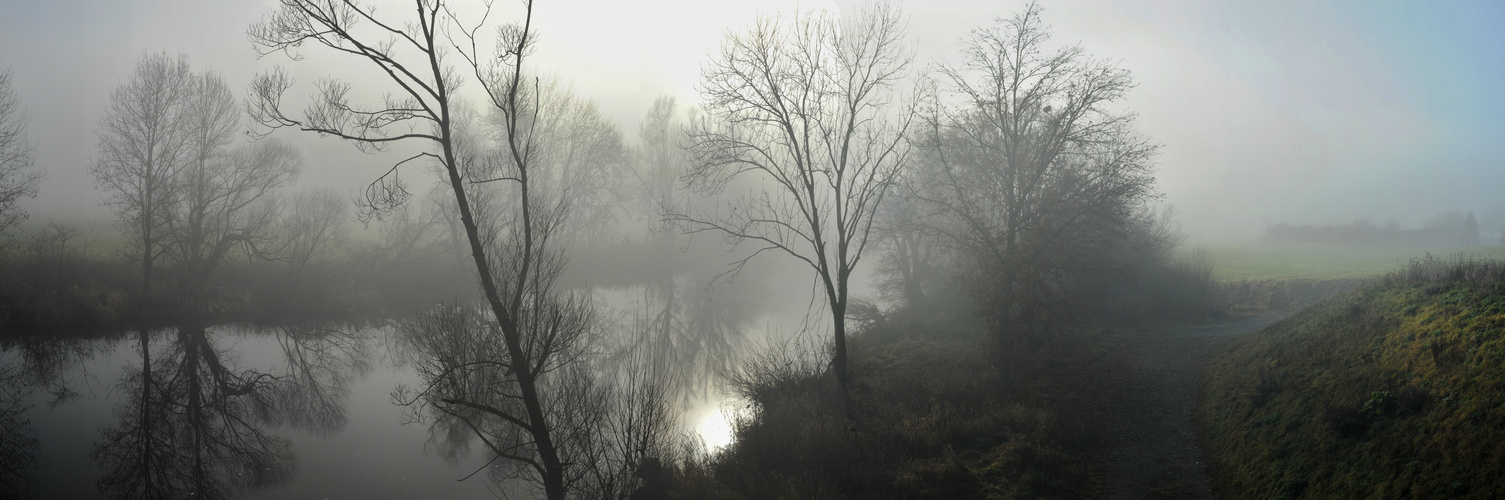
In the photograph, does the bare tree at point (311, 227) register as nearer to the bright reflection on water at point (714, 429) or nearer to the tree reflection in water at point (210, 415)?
the tree reflection in water at point (210, 415)

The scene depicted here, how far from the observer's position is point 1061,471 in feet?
28.1

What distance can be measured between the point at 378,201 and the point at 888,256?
70.5 ft

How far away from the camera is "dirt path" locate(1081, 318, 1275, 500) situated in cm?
812

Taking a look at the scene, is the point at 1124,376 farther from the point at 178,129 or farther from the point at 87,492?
the point at 178,129

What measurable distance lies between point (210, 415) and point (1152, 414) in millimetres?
17571

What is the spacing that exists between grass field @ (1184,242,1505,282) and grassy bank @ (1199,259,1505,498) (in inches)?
438

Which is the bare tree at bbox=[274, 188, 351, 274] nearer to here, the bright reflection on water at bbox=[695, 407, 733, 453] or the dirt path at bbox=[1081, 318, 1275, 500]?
the bright reflection on water at bbox=[695, 407, 733, 453]

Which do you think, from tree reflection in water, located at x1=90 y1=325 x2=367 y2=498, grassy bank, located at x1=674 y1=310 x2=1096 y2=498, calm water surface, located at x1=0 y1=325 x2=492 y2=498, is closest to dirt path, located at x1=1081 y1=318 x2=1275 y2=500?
grassy bank, located at x1=674 y1=310 x2=1096 y2=498

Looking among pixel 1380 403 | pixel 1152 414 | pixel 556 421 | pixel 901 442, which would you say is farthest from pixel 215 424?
pixel 1380 403

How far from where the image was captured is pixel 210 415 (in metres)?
13.2

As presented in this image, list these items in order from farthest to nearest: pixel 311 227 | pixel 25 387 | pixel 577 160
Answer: pixel 577 160, pixel 311 227, pixel 25 387

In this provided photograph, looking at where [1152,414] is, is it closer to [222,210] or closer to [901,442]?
[901,442]

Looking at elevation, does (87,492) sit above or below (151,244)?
below

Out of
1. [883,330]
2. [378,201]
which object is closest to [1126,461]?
[378,201]
